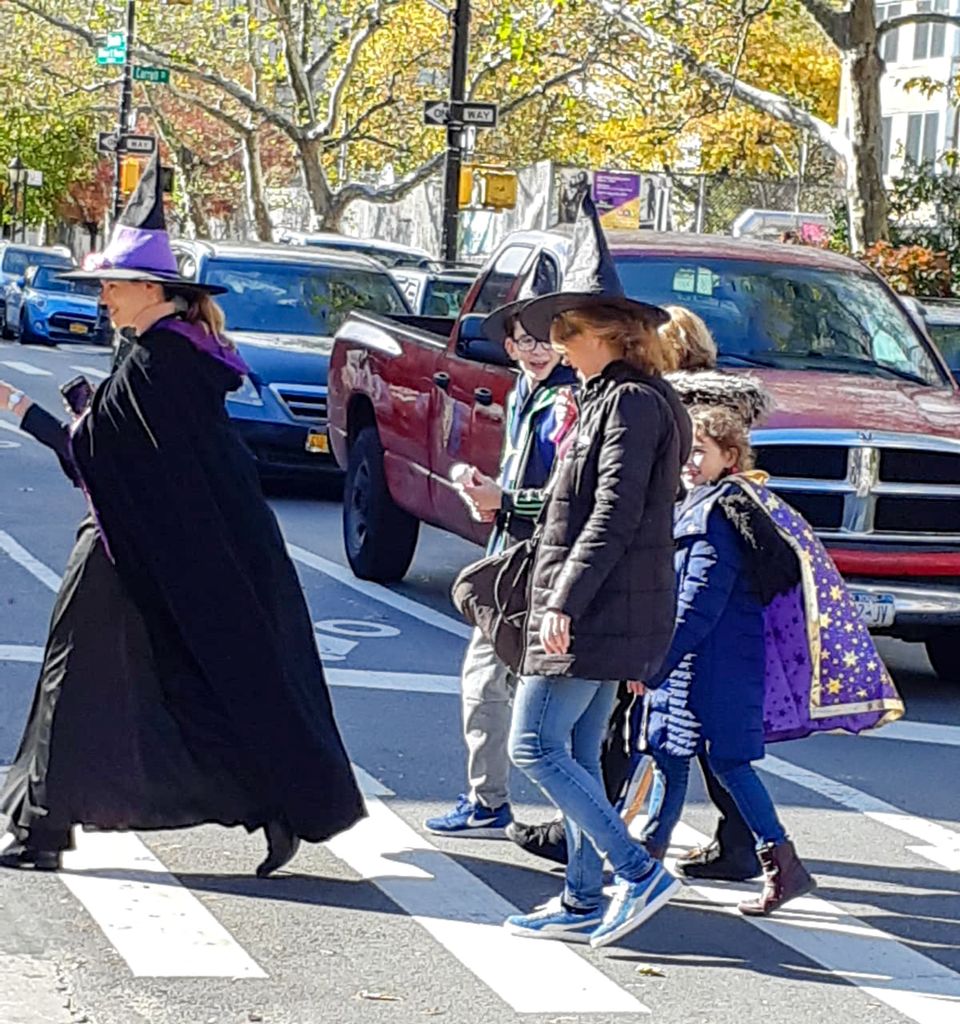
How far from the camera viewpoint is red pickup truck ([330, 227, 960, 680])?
392 inches

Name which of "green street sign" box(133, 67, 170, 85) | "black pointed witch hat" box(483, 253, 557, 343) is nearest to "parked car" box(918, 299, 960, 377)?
"black pointed witch hat" box(483, 253, 557, 343)

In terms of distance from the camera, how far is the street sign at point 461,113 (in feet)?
88.0

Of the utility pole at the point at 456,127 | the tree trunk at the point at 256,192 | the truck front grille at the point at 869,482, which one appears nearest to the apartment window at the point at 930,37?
the tree trunk at the point at 256,192

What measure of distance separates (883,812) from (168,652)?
9.52 ft

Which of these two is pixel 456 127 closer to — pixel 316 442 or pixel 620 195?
pixel 620 195

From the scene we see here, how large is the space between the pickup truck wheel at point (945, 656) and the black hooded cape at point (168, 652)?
4974 millimetres

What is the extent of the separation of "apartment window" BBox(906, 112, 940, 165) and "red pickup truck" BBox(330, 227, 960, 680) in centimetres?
4674

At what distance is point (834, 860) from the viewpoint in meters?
7.46

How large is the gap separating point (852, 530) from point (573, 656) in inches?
172

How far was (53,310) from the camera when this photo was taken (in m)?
36.7

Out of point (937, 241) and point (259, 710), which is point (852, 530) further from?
point (937, 241)

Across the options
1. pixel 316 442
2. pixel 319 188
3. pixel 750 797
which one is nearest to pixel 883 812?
pixel 750 797

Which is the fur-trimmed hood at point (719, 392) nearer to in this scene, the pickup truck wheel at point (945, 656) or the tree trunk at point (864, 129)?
the pickup truck wheel at point (945, 656)

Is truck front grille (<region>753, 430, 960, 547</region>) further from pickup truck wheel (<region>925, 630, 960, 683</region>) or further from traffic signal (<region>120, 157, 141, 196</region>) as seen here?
traffic signal (<region>120, 157, 141, 196</region>)
